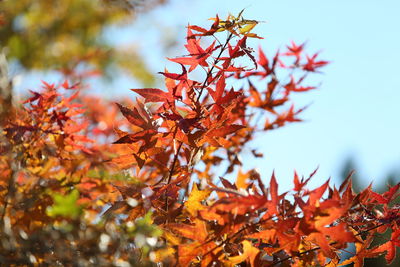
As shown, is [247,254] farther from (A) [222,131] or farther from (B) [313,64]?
(B) [313,64]

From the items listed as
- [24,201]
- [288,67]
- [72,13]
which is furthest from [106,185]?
[72,13]

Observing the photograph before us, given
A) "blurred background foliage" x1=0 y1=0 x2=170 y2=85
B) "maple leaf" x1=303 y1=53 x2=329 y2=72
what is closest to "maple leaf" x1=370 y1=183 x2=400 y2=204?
"maple leaf" x1=303 y1=53 x2=329 y2=72

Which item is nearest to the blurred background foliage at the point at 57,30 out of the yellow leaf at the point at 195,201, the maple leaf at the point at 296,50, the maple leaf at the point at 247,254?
the maple leaf at the point at 296,50

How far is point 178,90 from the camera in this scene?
102 centimetres

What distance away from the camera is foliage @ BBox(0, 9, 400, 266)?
779 mm

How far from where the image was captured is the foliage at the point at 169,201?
0.78m

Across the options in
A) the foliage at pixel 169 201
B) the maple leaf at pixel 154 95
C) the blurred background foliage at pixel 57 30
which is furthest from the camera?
the blurred background foliage at pixel 57 30

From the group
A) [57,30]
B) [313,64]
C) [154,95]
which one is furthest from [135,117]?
[57,30]

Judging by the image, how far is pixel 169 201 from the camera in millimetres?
1068

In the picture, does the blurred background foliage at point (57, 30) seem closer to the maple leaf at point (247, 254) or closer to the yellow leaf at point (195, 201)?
the yellow leaf at point (195, 201)

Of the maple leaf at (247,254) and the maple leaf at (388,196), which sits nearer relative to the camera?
the maple leaf at (247,254)

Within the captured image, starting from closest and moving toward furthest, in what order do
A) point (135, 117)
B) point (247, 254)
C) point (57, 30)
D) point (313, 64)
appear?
point (247, 254), point (135, 117), point (313, 64), point (57, 30)

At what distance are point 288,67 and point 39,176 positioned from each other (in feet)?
3.23

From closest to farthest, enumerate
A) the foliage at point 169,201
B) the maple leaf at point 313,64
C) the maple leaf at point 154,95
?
the foliage at point 169,201, the maple leaf at point 154,95, the maple leaf at point 313,64
